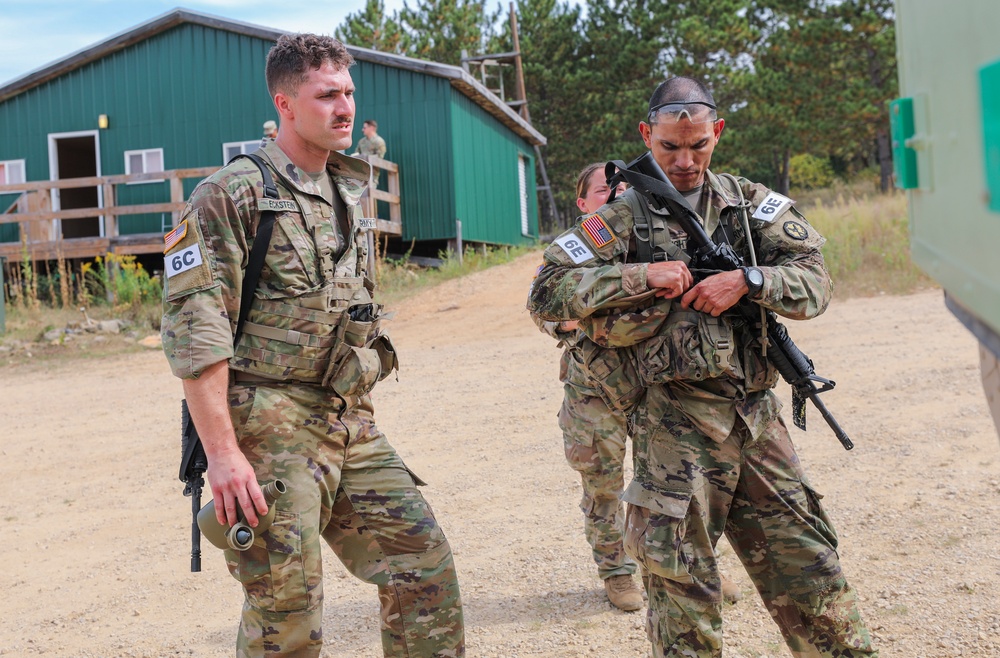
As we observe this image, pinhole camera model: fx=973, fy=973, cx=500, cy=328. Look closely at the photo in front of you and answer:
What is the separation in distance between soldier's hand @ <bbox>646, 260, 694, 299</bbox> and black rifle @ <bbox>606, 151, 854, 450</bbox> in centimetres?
11

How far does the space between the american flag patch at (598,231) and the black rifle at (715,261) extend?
0.17 metres

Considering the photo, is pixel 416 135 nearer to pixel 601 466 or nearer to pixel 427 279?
pixel 427 279

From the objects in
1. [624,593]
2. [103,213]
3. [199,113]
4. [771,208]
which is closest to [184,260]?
[771,208]

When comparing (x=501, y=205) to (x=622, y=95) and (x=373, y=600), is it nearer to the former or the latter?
(x=622, y=95)

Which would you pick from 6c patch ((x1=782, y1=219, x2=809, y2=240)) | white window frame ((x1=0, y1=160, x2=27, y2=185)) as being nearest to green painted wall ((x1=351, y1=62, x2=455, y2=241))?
white window frame ((x1=0, y1=160, x2=27, y2=185))

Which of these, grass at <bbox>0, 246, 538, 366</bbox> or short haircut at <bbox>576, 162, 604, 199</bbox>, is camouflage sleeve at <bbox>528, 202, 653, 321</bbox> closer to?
short haircut at <bbox>576, 162, 604, 199</bbox>

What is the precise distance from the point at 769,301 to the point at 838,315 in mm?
8812

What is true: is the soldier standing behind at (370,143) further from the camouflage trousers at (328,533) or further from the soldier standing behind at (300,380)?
the camouflage trousers at (328,533)

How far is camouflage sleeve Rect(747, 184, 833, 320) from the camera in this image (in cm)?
313

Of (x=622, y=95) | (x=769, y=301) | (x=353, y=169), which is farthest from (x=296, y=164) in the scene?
(x=622, y=95)

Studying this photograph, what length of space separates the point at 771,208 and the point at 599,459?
1.56m

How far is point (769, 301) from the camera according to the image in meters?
3.10

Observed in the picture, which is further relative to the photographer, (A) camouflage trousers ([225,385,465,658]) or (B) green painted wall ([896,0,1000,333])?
(A) camouflage trousers ([225,385,465,658])

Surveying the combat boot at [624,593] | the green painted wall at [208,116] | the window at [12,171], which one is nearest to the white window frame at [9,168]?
the window at [12,171]
